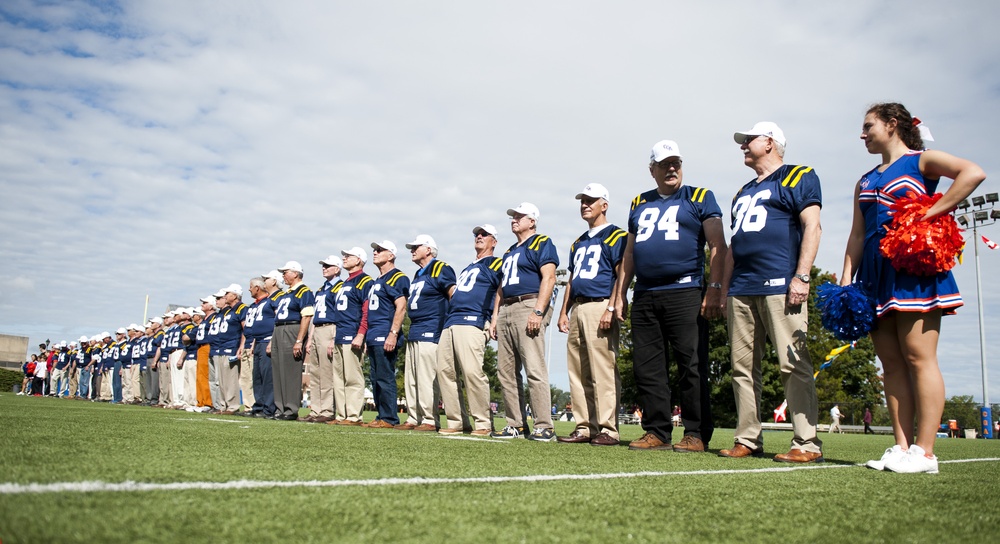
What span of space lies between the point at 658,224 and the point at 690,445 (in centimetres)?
184

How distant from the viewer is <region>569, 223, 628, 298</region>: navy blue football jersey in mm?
6785

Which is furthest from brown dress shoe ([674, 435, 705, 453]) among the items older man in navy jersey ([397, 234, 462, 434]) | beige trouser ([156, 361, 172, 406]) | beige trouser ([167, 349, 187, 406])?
beige trouser ([156, 361, 172, 406])

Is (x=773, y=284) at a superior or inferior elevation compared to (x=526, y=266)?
inferior

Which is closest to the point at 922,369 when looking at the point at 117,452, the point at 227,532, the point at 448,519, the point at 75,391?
the point at 448,519

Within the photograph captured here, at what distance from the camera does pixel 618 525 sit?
2324 mm

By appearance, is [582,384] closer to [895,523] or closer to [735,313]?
[735,313]

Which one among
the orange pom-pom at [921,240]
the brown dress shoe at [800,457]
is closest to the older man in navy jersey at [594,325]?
the brown dress shoe at [800,457]

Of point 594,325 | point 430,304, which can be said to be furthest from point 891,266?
point 430,304

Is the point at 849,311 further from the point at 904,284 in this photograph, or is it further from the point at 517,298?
the point at 517,298

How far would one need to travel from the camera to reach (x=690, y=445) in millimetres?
5812

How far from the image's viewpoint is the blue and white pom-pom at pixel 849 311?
4414mm

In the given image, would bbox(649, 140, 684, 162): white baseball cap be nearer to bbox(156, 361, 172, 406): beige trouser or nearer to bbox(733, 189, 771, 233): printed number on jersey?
bbox(733, 189, 771, 233): printed number on jersey

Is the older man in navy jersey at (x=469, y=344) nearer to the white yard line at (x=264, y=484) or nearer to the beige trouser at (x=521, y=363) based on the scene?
the beige trouser at (x=521, y=363)

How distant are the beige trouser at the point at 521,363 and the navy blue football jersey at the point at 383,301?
2501mm
